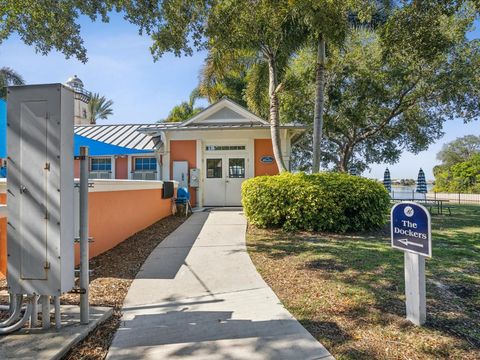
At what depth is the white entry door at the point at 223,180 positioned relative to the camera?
1446 cm

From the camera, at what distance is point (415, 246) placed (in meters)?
3.40

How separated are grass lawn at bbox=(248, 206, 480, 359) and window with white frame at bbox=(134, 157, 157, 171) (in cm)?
845

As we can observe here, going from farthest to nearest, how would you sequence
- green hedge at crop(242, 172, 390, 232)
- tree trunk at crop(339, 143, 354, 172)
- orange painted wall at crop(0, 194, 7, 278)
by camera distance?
tree trunk at crop(339, 143, 354, 172)
green hedge at crop(242, 172, 390, 232)
orange painted wall at crop(0, 194, 7, 278)

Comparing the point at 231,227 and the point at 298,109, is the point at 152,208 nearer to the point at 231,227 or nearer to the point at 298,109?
the point at 231,227

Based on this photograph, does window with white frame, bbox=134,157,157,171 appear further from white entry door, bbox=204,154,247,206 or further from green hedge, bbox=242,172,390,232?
green hedge, bbox=242,172,390,232

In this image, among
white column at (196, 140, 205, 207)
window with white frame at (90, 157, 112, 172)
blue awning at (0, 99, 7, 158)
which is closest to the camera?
blue awning at (0, 99, 7, 158)

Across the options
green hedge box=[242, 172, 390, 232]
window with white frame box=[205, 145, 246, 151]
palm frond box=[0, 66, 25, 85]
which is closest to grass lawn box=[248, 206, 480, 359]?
green hedge box=[242, 172, 390, 232]

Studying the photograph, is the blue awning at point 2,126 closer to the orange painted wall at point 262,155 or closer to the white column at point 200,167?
the white column at point 200,167

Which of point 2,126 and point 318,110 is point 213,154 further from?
point 2,126

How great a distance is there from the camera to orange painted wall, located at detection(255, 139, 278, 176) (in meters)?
14.1

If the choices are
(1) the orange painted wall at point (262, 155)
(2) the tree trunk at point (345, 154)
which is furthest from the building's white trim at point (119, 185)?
(2) the tree trunk at point (345, 154)

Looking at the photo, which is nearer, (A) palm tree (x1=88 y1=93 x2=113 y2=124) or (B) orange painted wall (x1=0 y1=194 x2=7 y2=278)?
(B) orange painted wall (x1=0 y1=194 x2=7 y2=278)

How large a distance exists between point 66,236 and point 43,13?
20.9ft

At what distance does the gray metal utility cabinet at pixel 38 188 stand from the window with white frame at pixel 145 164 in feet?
39.9
